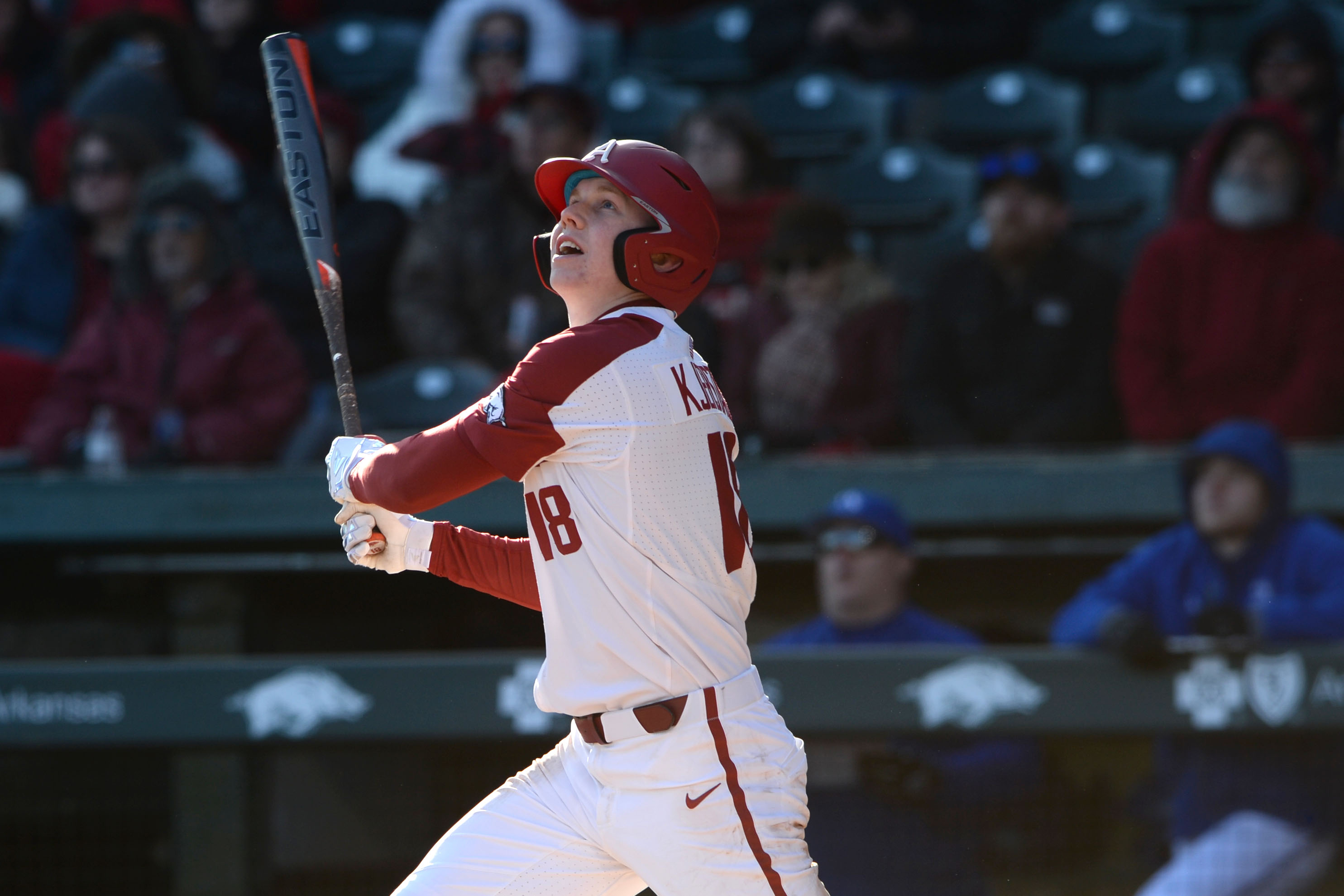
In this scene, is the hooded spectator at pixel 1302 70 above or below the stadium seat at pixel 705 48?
below

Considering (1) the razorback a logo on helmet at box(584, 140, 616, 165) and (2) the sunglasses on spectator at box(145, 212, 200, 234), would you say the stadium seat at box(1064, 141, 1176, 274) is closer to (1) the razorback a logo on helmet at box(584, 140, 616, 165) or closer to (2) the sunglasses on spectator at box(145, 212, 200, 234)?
(2) the sunglasses on spectator at box(145, 212, 200, 234)

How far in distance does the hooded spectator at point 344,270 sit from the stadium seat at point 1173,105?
111 inches

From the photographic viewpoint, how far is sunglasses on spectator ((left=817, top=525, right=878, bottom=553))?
4043 mm

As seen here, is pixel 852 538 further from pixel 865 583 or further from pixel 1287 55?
pixel 1287 55

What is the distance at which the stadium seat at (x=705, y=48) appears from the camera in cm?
670

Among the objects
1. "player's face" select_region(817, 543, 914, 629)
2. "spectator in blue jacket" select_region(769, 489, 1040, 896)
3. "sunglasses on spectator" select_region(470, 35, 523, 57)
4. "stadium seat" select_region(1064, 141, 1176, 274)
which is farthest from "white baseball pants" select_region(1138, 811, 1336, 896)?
"sunglasses on spectator" select_region(470, 35, 523, 57)

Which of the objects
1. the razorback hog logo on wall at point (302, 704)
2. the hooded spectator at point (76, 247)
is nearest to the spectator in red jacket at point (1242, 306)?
the razorback hog logo on wall at point (302, 704)

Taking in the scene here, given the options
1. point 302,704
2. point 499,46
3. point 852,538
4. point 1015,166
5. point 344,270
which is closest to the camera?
point 302,704

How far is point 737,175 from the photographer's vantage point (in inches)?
199

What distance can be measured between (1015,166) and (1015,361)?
2.07 ft

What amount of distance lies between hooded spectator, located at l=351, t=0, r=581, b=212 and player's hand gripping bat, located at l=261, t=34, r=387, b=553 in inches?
109

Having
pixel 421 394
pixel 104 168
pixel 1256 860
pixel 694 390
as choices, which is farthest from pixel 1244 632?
pixel 104 168

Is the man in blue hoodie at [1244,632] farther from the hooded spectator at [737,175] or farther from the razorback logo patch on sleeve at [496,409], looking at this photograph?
the razorback logo patch on sleeve at [496,409]

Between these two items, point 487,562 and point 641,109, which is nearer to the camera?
point 487,562
